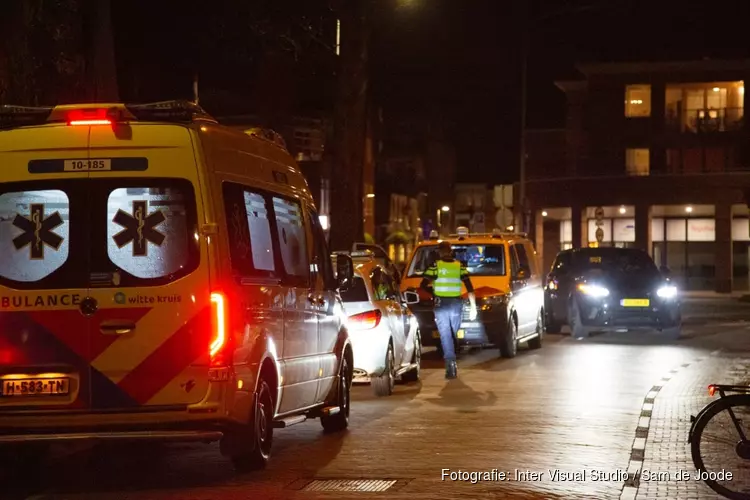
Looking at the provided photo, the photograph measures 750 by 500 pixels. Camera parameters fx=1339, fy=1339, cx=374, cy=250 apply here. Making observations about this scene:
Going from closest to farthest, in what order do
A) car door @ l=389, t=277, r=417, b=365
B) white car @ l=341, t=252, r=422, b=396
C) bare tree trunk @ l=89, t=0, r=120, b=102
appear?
white car @ l=341, t=252, r=422, b=396 < car door @ l=389, t=277, r=417, b=365 < bare tree trunk @ l=89, t=0, r=120, b=102

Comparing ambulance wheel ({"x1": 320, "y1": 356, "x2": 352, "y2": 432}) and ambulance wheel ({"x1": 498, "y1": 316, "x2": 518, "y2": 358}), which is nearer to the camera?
ambulance wheel ({"x1": 320, "y1": 356, "x2": 352, "y2": 432})

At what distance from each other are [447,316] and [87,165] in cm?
950

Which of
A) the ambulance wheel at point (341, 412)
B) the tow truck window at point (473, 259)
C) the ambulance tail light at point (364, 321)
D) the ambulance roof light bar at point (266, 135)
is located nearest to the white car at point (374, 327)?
the ambulance tail light at point (364, 321)

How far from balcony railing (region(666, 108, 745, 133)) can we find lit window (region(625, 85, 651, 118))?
4.25 feet

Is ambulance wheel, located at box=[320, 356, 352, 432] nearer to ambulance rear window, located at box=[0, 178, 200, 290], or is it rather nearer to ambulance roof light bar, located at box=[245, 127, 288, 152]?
ambulance roof light bar, located at box=[245, 127, 288, 152]

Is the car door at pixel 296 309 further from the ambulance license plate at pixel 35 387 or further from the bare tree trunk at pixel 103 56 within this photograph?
the bare tree trunk at pixel 103 56

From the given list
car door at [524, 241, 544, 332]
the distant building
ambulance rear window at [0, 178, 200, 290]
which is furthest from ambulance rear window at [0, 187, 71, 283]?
the distant building

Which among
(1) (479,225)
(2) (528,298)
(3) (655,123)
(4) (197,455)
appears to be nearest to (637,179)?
(3) (655,123)

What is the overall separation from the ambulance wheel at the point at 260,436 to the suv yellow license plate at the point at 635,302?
53.0 ft

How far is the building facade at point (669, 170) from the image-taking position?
64000 millimetres

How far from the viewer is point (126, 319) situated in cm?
957

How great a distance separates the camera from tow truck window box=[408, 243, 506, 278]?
22156 mm

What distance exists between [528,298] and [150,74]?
25.8 feet

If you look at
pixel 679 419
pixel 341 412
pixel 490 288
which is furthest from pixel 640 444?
pixel 490 288
